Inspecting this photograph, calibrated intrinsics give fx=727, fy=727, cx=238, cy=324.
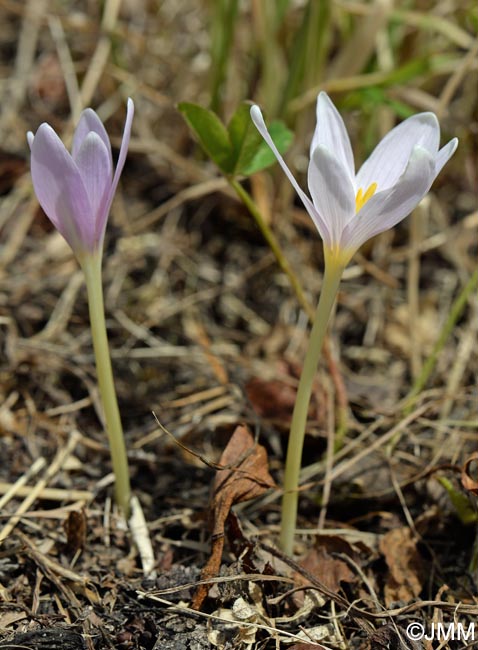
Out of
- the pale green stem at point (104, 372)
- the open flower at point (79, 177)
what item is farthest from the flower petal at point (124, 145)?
the pale green stem at point (104, 372)

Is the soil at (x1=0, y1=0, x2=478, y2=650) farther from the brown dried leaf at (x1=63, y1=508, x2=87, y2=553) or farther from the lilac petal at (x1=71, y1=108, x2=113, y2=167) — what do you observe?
the lilac petal at (x1=71, y1=108, x2=113, y2=167)

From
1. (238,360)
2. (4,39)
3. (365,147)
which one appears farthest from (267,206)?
(4,39)

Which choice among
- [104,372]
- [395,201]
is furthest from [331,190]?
[104,372]

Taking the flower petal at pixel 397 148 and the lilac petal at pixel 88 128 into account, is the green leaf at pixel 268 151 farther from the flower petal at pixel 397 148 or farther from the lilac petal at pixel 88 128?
the lilac petal at pixel 88 128

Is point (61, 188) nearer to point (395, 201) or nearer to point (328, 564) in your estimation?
point (395, 201)

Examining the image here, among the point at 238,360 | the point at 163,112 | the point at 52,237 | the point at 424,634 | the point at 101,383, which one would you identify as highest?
the point at 163,112

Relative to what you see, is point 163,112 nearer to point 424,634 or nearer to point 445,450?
point 445,450
